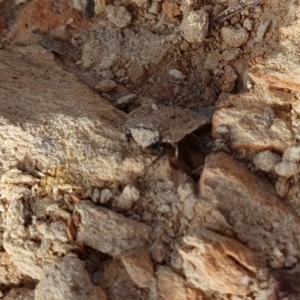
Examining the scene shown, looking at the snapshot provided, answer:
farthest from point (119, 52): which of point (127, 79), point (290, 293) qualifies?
point (290, 293)

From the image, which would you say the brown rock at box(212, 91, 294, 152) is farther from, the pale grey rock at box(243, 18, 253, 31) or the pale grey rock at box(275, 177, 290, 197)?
the pale grey rock at box(243, 18, 253, 31)

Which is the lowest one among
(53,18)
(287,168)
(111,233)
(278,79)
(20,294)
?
(20,294)

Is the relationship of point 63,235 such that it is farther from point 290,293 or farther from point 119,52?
point 119,52

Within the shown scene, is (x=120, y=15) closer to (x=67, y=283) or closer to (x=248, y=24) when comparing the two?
(x=248, y=24)

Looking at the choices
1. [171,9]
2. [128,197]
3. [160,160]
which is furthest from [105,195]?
[171,9]

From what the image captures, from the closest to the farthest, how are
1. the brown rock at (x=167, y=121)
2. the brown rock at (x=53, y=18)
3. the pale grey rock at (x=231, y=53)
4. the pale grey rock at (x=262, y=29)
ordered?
the brown rock at (x=167, y=121)
the pale grey rock at (x=262, y=29)
the pale grey rock at (x=231, y=53)
the brown rock at (x=53, y=18)

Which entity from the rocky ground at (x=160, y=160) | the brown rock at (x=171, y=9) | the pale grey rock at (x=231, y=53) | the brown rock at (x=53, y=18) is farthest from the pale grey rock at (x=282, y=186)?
the brown rock at (x=53, y=18)

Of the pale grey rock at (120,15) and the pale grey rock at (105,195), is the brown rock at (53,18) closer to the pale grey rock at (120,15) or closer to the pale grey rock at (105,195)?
the pale grey rock at (120,15)
